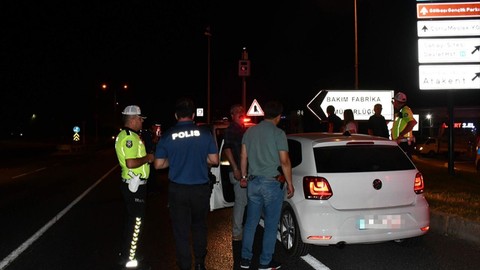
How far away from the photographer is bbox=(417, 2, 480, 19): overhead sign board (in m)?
12.2

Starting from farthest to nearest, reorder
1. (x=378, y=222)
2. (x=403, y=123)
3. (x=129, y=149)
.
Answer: (x=403, y=123), (x=378, y=222), (x=129, y=149)

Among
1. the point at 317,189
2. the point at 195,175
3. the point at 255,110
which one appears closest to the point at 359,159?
the point at 317,189

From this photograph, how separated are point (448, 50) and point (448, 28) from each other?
21.8 inches

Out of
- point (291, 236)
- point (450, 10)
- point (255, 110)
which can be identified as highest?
point (450, 10)

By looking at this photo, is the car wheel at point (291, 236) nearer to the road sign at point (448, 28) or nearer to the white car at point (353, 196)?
the white car at point (353, 196)

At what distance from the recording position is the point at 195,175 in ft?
15.4

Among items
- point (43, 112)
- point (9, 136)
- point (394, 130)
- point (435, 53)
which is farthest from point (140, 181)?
point (9, 136)

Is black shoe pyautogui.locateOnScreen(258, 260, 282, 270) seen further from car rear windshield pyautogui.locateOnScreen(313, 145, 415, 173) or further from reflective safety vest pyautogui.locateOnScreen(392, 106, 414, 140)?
reflective safety vest pyautogui.locateOnScreen(392, 106, 414, 140)

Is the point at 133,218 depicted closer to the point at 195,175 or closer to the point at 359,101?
the point at 195,175

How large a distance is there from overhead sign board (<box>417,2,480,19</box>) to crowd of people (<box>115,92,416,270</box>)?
841 cm

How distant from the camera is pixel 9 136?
87.8 m

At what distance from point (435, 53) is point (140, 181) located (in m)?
9.61

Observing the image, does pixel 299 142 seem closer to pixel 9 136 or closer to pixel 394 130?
pixel 394 130

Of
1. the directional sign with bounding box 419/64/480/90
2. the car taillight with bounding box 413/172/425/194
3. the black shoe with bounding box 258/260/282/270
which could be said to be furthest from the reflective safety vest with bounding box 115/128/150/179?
the directional sign with bounding box 419/64/480/90
